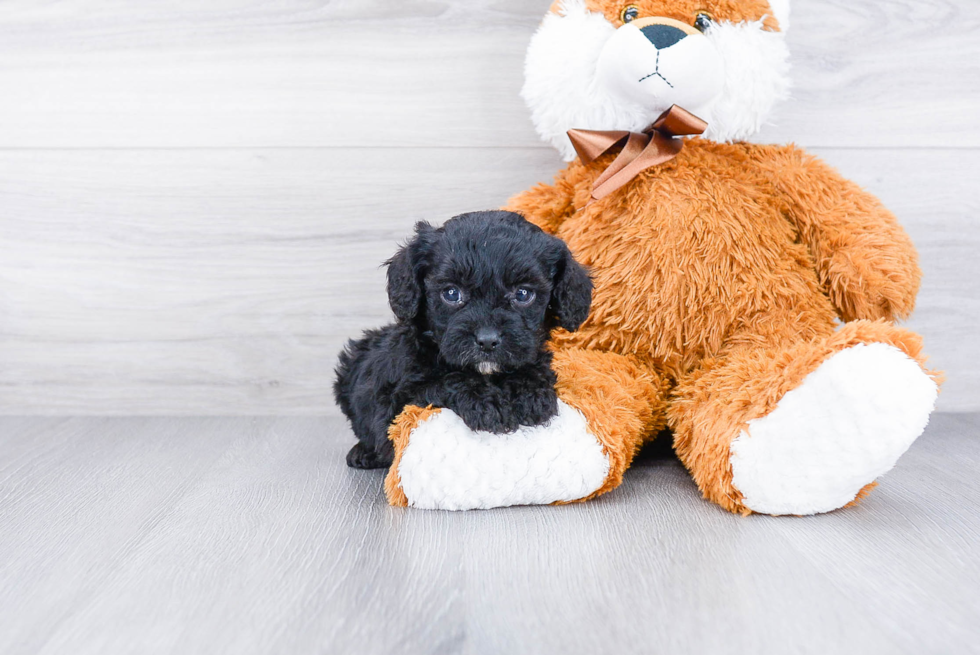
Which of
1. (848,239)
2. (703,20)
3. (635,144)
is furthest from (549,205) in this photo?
(848,239)

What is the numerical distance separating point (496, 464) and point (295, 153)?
3.16ft

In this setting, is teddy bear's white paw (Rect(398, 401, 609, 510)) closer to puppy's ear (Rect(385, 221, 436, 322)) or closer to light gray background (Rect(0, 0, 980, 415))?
puppy's ear (Rect(385, 221, 436, 322))

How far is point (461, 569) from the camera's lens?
38.5 inches

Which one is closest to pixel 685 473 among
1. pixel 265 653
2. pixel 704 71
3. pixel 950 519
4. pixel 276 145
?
pixel 950 519

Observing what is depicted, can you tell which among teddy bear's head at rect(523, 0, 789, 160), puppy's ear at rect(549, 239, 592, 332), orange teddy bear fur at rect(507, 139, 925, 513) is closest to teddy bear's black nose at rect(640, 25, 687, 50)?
teddy bear's head at rect(523, 0, 789, 160)

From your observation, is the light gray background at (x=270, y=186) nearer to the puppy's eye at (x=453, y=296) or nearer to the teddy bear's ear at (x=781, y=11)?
the teddy bear's ear at (x=781, y=11)

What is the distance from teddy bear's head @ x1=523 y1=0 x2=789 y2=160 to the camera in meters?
1.29

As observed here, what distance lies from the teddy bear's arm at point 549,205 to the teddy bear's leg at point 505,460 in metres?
0.41

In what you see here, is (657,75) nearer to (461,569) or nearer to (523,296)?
(523,296)

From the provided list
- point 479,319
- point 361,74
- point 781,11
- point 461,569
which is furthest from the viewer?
point 361,74

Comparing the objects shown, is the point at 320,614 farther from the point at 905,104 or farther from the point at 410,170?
the point at 905,104

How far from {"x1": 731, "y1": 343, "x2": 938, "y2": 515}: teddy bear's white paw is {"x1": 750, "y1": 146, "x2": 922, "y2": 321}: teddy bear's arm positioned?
0.90ft

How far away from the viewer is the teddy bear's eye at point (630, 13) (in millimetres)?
1351

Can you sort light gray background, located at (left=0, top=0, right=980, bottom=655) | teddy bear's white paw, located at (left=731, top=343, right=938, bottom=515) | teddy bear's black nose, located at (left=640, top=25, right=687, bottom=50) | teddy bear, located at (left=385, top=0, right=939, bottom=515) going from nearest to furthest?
teddy bear's white paw, located at (left=731, top=343, right=938, bottom=515)
teddy bear, located at (left=385, top=0, right=939, bottom=515)
teddy bear's black nose, located at (left=640, top=25, right=687, bottom=50)
light gray background, located at (left=0, top=0, right=980, bottom=655)
